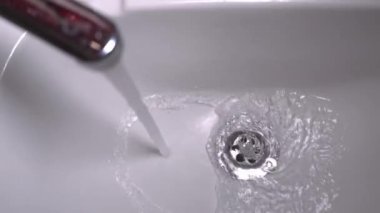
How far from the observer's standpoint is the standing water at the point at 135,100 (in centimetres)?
39

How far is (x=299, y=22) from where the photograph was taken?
0.46 m

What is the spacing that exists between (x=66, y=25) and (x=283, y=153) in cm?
29

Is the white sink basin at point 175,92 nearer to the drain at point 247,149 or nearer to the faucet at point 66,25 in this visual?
the drain at point 247,149

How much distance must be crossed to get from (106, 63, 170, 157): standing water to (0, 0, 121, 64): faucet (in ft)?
0.14

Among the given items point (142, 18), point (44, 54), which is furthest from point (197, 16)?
point (44, 54)

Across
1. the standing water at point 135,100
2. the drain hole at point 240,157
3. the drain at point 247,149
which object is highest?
the drain at point 247,149

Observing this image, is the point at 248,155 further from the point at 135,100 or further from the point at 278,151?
the point at 135,100

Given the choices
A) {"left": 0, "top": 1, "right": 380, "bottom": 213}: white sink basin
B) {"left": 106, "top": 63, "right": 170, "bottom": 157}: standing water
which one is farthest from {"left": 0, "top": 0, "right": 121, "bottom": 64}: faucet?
{"left": 0, "top": 1, "right": 380, "bottom": 213}: white sink basin

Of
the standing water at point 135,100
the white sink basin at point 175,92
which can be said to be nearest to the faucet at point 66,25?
the standing water at point 135,100

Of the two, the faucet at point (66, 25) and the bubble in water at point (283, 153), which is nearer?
the faucet at point (66, 25)

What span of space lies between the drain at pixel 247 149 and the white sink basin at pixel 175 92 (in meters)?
0.03

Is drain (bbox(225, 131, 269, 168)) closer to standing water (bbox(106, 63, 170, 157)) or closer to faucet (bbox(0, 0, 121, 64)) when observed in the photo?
Answer: standing water (bbox(106, 63, 170, 157))

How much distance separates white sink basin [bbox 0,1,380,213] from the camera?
46 centimetres

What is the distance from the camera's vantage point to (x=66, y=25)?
30cm
